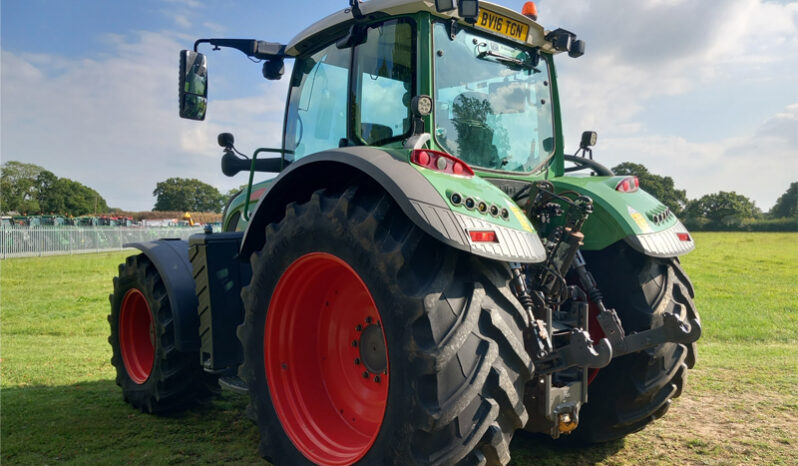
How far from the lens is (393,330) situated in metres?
2.24

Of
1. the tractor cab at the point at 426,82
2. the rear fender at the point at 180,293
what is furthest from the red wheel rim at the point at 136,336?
the tractor cab at the point at 426,82

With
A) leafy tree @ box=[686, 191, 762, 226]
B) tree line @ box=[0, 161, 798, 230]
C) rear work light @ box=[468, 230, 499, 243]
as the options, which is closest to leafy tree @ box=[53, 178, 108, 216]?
tree line @ box=[0, 161, 798, 230]

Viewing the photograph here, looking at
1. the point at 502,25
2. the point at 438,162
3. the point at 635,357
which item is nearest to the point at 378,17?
the point at 502,25

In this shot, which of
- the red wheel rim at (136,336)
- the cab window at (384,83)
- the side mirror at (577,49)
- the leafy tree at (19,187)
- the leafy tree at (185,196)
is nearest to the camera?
the cab window at (384,83)

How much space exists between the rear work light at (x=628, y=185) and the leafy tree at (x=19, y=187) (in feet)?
272

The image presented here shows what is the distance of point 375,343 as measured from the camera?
2.78 metres

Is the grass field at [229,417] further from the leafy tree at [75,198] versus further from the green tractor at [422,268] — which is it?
the leafy tree at [75,198]

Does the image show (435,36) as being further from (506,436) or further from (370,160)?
(506,436)

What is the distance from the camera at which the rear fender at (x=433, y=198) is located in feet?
7.17

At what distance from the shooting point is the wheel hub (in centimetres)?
→ 275

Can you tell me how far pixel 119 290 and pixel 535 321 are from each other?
367 centimetres

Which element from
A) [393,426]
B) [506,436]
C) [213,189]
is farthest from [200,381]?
[213,189]

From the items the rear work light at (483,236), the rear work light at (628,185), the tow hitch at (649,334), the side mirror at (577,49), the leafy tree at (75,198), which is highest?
the leafy tree at (75,198)

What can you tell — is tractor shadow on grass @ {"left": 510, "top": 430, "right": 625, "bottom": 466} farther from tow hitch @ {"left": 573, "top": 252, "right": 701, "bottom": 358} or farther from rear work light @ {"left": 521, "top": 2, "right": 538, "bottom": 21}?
rear work light @ {"left": 521, "top": 2, "right": 538, "bottom": 21}
